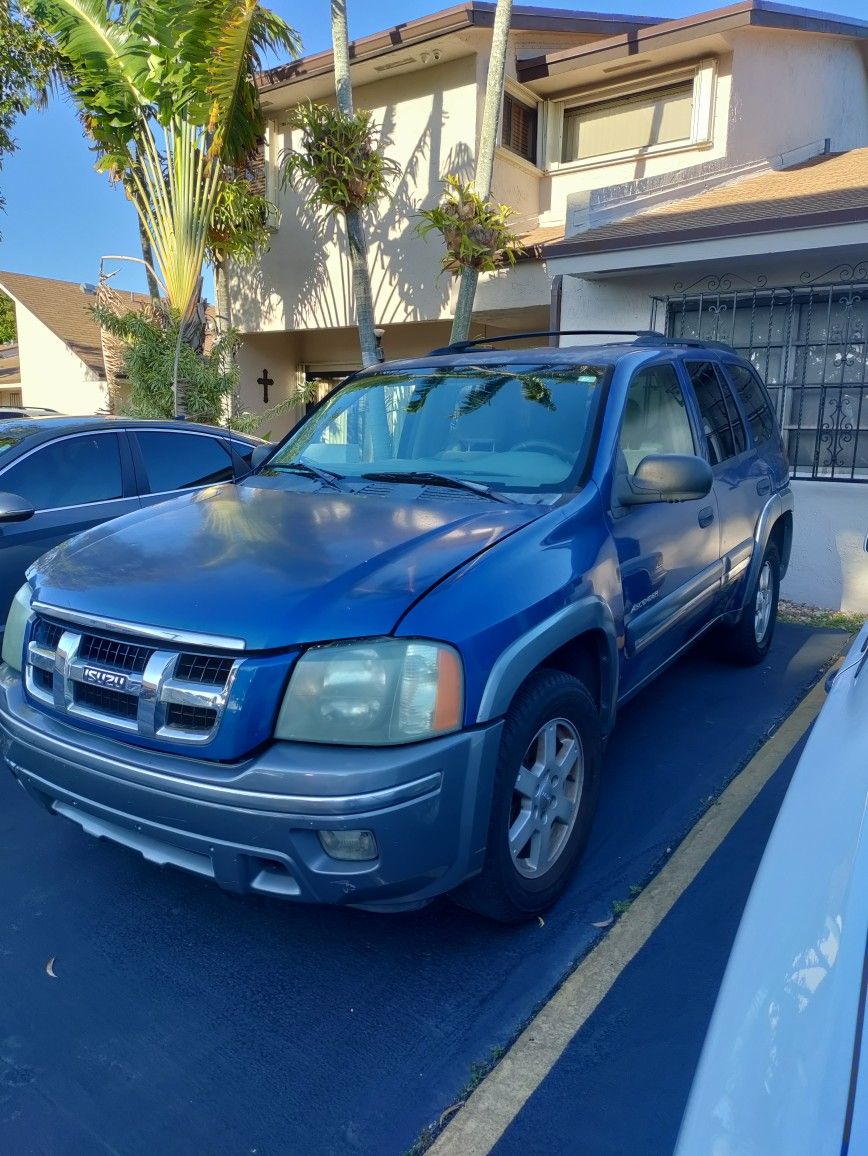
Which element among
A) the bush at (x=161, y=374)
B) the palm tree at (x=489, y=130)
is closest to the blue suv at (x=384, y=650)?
the palm tree at (x=489, y=130)

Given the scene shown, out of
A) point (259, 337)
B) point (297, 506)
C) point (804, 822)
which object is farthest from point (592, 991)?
point (259, 337)

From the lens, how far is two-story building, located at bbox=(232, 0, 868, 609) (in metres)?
7.02

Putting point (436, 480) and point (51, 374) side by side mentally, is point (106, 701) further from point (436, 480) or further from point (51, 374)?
point (51, 374)

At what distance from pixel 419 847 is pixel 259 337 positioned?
1270 centimetres

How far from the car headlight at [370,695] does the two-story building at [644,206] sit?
18.4ft

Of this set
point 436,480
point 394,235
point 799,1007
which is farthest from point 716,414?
point 394,235

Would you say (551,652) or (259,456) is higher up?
(259,456)

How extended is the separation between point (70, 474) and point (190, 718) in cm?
346

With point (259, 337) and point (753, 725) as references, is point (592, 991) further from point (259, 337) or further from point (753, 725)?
point (259, 337)

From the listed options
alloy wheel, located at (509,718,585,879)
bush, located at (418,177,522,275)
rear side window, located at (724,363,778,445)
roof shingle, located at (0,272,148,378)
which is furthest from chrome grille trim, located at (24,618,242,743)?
roof shingle, located at (0,272,148,378)

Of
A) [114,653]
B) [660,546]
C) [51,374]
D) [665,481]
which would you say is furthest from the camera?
[51,374]

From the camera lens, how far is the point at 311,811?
6.97ft

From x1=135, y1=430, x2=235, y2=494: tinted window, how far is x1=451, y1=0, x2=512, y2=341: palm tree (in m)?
3.77

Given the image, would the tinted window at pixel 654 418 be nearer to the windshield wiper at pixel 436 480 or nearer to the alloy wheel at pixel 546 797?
the windshield wiper at pixel 436 480
